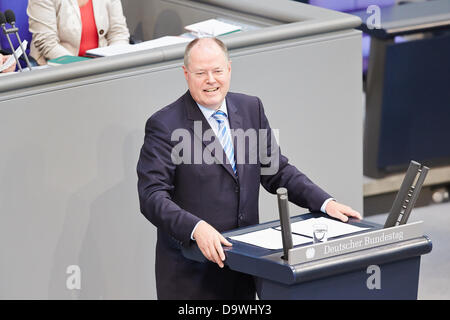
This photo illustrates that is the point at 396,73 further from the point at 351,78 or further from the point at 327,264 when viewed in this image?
the point at 327,264

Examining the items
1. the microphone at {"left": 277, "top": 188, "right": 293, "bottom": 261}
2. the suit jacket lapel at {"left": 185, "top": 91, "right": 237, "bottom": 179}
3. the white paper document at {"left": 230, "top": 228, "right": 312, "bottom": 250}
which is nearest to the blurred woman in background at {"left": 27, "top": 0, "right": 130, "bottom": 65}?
the suit jacket lapel at {"left": 185, "top": 91, "right": 237, "bottom": 179}

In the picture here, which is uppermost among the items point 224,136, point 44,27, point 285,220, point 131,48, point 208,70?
point 44,27

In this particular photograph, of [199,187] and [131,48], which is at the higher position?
[131,48]

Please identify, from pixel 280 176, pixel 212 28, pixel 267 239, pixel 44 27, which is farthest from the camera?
pixel 44 27

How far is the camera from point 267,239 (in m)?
3.12

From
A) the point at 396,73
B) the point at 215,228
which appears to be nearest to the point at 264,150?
the point at 215,228

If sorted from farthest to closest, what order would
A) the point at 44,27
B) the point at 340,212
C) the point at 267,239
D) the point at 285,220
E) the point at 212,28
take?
the point at 44,27, the point at 212,28, the point at 340,212, the point at 267,239, the point at 285,220

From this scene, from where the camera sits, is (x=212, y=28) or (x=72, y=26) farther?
(x=72, y=26)

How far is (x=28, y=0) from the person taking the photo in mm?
5234

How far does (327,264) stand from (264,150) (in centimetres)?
73

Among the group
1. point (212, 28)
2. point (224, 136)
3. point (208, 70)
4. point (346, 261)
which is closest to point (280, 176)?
point (224, 136)

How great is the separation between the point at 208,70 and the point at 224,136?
269mm

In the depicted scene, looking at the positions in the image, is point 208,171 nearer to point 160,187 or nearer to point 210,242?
point 160,187

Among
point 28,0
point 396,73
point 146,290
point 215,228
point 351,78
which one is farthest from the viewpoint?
point 396,73
